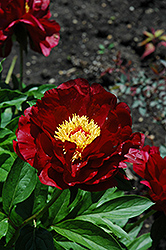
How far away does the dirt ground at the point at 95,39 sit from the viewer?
2.62 metres

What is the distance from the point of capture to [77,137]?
36.5 inches

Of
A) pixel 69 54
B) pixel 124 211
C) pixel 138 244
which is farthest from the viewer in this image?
pixel 69 54

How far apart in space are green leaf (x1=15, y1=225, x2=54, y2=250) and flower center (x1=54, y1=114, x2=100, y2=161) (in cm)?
39

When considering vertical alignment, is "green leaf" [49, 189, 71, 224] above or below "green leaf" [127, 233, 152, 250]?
above

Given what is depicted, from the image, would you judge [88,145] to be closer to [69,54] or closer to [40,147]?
[40,147]

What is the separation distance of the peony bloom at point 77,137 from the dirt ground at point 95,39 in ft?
4.87

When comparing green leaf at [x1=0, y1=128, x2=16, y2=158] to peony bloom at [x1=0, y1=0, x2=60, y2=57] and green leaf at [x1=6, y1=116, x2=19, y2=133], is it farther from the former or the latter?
peony bloom at [x1=0, y1=0, x2=60, y2=57]

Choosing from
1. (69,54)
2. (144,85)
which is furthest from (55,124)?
(69,54)

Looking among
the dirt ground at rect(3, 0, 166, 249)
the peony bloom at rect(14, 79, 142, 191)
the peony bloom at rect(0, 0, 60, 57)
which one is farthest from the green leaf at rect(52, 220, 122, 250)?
the dirt ground at rect(3, 0, 166, 249)

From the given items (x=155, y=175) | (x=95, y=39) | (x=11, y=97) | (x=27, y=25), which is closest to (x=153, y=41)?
(x=95, y=39)

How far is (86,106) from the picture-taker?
974 mm

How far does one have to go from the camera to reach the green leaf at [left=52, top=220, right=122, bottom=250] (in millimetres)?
1069

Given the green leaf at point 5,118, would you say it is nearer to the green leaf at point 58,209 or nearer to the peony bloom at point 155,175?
the green leaf at point 58,209

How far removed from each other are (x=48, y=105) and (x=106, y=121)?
A: 7.0 inches
